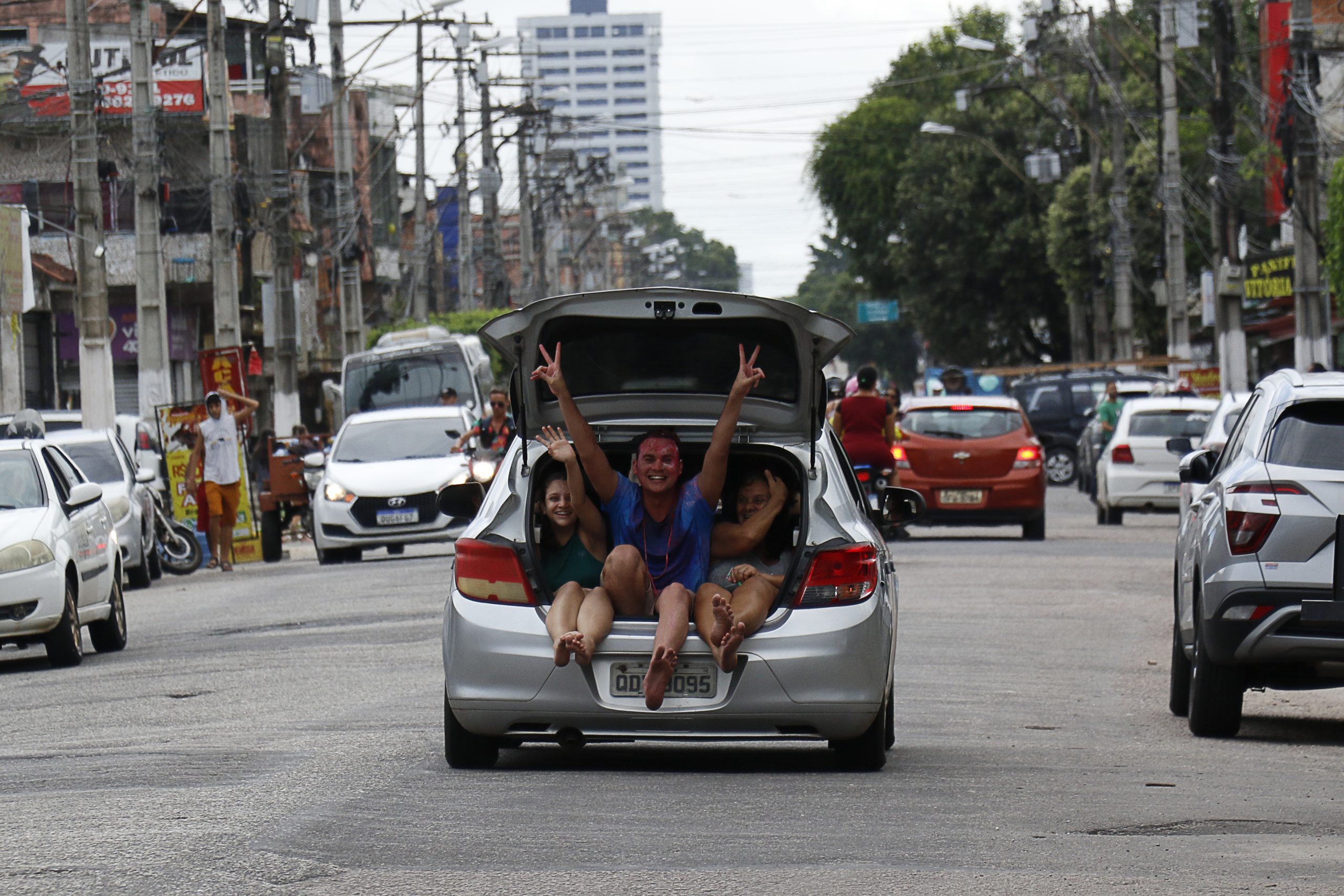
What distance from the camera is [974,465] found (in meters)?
25.0

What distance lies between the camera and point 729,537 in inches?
361

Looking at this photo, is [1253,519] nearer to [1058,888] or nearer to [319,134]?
[1058,888]

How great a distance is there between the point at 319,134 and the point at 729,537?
6451 cm

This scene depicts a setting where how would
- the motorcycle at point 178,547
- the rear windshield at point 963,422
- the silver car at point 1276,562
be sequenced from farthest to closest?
the motorcycle at point 178,547 → the rear windshield at point 963,422 → the silver car at point 1276,562

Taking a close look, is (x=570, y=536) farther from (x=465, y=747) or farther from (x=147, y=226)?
(x=147, y=226)

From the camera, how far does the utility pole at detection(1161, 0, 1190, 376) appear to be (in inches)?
1677

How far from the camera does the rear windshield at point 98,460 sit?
23.9m

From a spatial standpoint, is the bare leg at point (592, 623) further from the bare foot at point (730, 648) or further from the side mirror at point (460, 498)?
the side mirror at point (460, 498)

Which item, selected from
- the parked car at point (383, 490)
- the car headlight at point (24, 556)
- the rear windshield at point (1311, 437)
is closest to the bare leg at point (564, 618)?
the rear windshield at point (1311, 437)

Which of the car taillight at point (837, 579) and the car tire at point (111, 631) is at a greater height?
the car taillight at point (837, 579)

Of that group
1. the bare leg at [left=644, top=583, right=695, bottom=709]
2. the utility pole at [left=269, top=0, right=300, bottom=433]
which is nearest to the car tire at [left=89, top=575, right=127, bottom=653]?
the bare leg at [left=644, top=583, right=695, bottom=709]

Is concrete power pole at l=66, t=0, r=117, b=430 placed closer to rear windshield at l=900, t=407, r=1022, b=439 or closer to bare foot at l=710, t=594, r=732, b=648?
rear windshield at l=900, t=407, r=1022, b=439

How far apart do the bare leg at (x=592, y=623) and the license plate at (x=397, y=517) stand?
16.1 metres

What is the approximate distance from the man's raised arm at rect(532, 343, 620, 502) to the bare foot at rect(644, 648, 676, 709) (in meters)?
0.88
